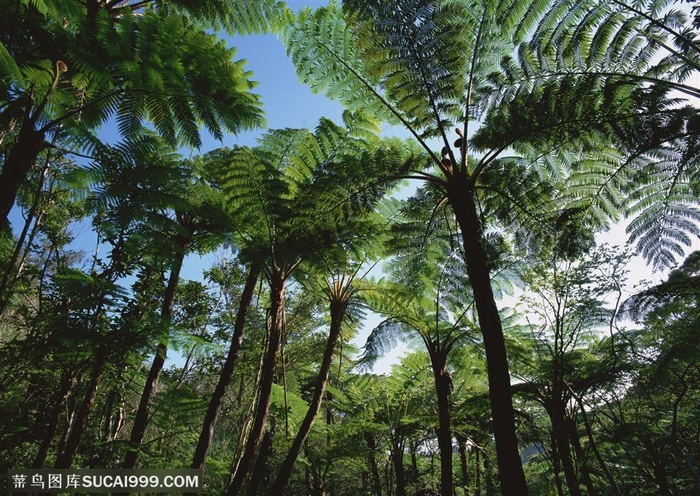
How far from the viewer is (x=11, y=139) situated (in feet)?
9.25

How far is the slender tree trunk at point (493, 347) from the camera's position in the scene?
177cm

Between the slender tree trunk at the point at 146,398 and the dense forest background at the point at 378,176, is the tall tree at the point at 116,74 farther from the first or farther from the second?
the slender tree trunk at the point at 146,398

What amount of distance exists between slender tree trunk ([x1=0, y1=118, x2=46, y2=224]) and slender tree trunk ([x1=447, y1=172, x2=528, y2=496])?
7.45ft

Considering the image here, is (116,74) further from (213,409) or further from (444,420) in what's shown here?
(444,420)

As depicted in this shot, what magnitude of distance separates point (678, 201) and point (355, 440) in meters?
6.99

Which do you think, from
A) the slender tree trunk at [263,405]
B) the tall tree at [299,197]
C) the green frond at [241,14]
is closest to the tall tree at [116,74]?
the green frond at [241,14]

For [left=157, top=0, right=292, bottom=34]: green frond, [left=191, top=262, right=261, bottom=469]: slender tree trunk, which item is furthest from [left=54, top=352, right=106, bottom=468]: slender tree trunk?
[left=157, top=0, right=292, bottom=34]: green frond

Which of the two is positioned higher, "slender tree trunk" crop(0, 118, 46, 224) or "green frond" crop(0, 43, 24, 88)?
"green frond" crop(0, 43, 24, 88)

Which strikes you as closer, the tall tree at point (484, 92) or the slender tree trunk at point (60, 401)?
the tall tree at point (484, 92)

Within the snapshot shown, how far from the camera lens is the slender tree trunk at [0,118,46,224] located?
1.42m

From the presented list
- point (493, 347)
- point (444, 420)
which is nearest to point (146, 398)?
point (444, 420)

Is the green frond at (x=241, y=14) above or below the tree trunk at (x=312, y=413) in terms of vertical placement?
above

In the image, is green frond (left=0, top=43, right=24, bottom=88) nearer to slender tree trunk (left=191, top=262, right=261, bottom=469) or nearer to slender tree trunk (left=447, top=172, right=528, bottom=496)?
slender tree trunk (left=447, top=172, right=528, bottom=496)

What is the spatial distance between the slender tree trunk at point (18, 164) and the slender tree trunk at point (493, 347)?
227cm
